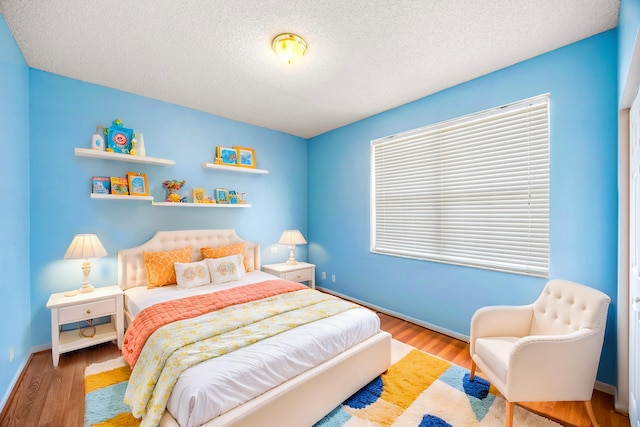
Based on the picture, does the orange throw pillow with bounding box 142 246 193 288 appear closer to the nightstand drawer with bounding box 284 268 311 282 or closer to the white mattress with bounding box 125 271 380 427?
the nightstand drawer with bounding box 284 268 311 282

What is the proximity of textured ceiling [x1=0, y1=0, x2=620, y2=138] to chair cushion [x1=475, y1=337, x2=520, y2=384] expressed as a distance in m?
2.27

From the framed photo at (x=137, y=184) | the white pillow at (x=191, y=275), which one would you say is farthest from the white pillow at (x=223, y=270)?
the framed photo at (x=137, y=184)

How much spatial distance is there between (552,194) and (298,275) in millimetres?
3048

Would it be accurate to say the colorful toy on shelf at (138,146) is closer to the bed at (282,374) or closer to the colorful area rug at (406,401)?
the bed at (282,374)

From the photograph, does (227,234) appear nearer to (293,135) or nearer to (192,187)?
(192,187)

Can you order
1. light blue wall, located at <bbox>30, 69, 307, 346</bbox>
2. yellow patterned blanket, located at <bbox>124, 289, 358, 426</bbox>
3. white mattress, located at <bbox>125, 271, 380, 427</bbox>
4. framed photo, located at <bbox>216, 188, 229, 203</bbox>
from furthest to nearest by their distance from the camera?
framed photo, located at <bbox>216, 188, 229, 203</bbox> → light blue wall, located at <bbox>30, 69, 307, 346</bbox> → yellow patterned blanket, located at <bbox>124, 289, 358, 426</bbox> → white mattress, located at <bbox>125, 271, 380, 427</bbox>

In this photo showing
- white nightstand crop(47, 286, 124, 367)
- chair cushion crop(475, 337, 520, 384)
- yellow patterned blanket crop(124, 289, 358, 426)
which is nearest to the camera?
yellow patterned blanket crop(124, 289, 358, 426)

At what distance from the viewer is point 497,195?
2.60 m

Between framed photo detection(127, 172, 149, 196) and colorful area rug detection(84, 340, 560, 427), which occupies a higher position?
framed photo detection(127, 172, 149, 196)

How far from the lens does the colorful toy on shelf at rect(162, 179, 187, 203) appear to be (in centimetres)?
325

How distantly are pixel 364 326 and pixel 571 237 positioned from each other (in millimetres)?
1802

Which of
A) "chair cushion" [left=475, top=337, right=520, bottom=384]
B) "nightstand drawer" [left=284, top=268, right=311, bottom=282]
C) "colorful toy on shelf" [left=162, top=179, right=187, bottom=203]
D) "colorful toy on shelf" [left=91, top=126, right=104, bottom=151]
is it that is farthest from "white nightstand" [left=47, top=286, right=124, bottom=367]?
"chair cushion" [left=475, top=337, right=520, bottom=384]

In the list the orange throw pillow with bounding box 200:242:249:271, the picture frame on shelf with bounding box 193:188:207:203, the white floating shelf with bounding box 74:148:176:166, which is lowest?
the orange throw pillow with bounding box 200:242:249:271

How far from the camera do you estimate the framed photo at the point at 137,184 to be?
2.99 meters
